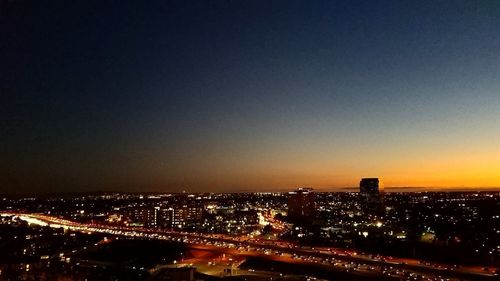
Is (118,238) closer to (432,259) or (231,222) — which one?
(231,222)

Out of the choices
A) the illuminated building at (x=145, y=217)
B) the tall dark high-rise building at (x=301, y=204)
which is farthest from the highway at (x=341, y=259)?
the tall dark high-rise building at (x=301, y=204)

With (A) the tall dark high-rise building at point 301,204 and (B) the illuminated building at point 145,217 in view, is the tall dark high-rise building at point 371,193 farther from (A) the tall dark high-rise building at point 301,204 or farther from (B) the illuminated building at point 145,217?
(B) the illuminated building at point 145,217

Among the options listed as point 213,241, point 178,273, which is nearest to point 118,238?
point 213,241

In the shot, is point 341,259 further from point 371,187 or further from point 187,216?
point 371,187

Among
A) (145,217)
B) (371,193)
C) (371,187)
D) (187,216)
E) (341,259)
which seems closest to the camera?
(341,259)

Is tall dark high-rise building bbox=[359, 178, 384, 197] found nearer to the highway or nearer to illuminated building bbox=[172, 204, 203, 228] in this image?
illuminated building bbox=[172, 204, 203, 228]

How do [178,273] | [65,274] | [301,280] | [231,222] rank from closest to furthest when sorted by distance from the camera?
[301,280] → [178,273] → [65,274] → [231,222]

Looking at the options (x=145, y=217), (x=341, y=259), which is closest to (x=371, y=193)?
(x=145, y=217)

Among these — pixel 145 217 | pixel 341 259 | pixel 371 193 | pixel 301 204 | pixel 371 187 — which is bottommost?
pixel 145 217
